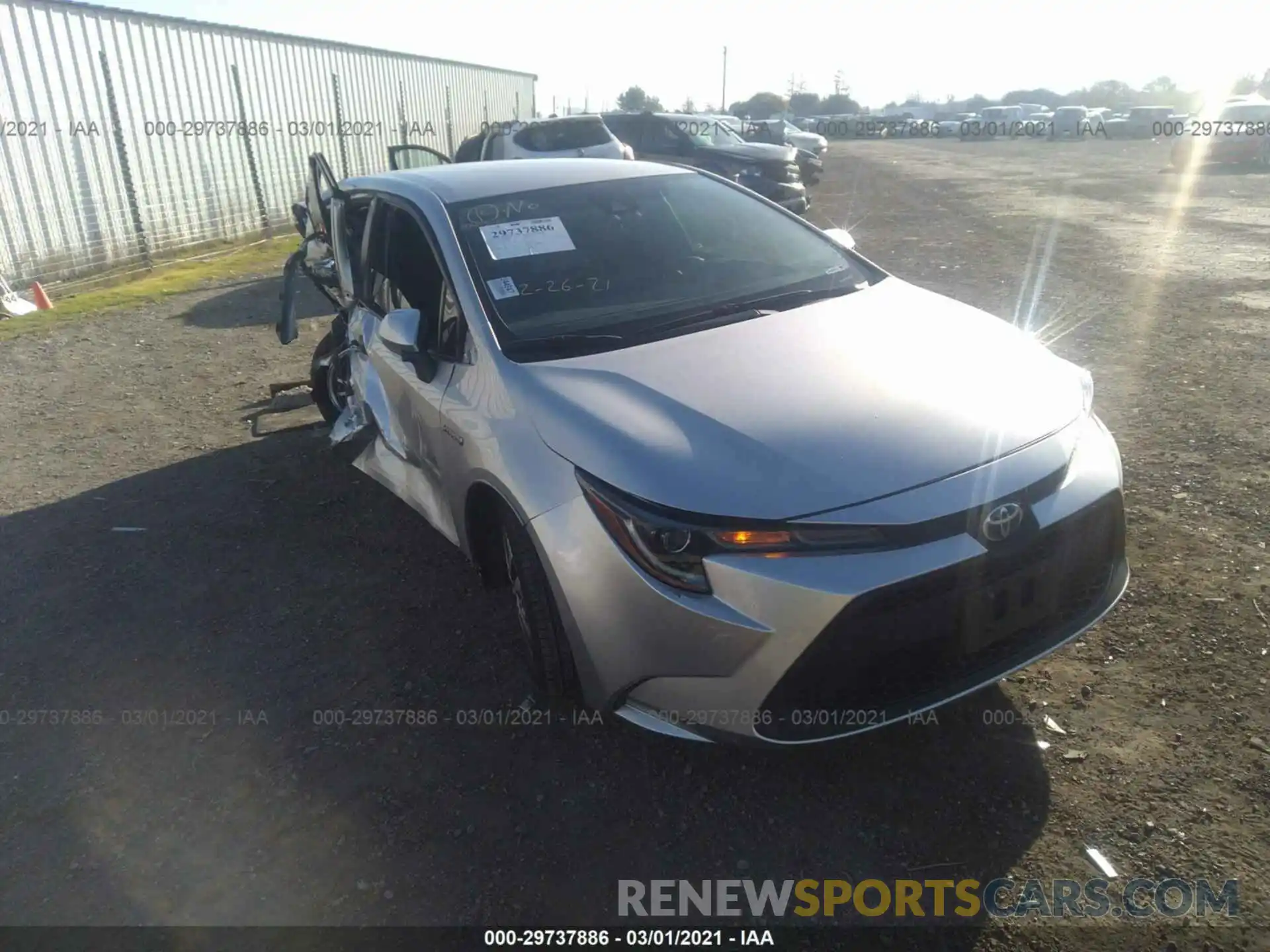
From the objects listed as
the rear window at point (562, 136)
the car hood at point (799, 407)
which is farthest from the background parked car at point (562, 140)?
the car hood at point (799, 407)

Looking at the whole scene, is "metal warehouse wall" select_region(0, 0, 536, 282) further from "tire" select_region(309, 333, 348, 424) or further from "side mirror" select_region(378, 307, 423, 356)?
"side mirror" select_region(378, 307, 423, 356)

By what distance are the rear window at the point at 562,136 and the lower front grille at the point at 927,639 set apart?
11871 mm

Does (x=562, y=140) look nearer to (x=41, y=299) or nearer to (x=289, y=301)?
(x=41, y=299)

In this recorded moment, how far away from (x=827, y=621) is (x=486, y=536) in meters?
1.49

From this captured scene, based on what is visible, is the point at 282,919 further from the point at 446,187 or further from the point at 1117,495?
the point at 446,187

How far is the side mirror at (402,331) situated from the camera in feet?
10.8

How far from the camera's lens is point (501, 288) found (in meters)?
3.35

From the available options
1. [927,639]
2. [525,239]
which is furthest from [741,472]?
[525,239]

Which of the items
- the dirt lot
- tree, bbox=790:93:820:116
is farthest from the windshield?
tree, bbox=790:93:820:116

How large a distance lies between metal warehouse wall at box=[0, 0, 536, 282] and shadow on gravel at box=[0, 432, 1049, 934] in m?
9.23

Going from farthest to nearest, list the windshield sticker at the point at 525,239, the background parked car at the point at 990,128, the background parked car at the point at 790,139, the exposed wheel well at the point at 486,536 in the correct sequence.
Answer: the background parked car at the point at 990,128 → the background parked car at the point at 790,139 → the windshield sticker at the point at 525,239 → the exposed wheel well at the point at 486,536

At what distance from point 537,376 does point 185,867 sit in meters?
1.73

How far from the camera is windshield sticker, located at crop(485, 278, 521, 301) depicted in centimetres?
332

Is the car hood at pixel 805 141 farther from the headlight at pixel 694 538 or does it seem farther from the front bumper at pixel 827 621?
the headlight at pixel 694 538
